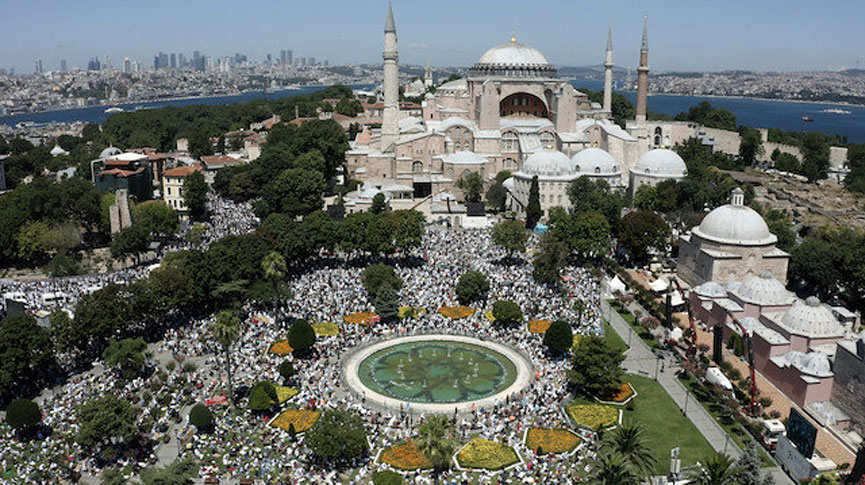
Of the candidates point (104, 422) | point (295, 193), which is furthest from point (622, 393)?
point (295, 193)

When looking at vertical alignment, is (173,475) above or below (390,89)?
below

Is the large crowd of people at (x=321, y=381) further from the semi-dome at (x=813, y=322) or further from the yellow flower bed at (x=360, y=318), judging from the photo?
the semi-dome at (x=813, y=322)

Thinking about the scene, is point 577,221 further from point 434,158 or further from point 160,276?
point 160,276

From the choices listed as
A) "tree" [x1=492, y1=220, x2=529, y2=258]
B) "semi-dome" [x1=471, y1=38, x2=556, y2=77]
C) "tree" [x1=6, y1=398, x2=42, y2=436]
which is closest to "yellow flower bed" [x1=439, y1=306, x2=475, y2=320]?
"tree" [x1=492, y1=220, x2=529, y2=258]

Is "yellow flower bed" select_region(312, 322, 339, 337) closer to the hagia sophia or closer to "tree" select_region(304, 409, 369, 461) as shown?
"tree" select_region(304, 409, 369, 461)

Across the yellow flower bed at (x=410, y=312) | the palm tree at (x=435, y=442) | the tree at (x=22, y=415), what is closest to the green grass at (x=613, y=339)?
the yellow flower bed at (x=410, y=312)

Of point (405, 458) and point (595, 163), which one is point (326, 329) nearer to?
point (405, 458)
